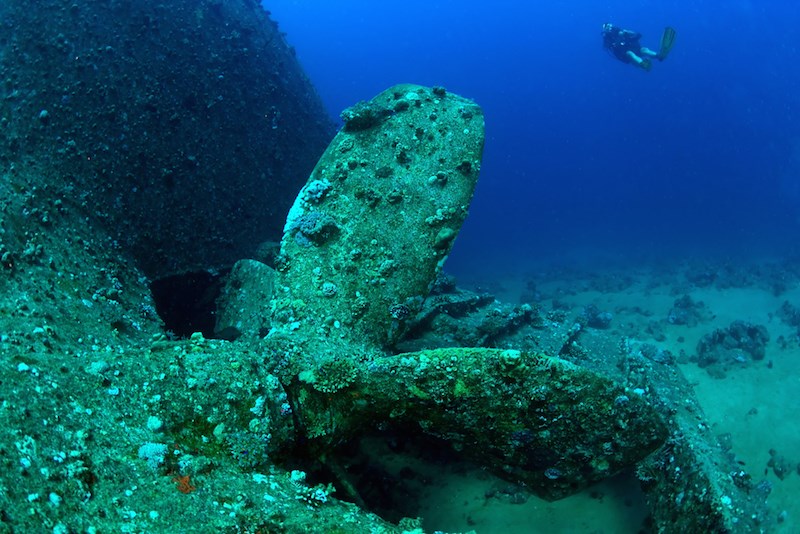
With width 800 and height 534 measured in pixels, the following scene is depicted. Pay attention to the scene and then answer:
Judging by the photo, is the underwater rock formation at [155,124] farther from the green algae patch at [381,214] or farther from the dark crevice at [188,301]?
the green algae patch at [381,214]

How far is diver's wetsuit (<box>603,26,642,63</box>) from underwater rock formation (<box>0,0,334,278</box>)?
64.9 feet

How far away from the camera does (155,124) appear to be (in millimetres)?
8250

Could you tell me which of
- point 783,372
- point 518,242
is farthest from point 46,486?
point 518,242

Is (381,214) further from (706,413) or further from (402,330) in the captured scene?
(706,413)

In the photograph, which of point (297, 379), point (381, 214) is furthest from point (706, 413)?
point (297, 379)

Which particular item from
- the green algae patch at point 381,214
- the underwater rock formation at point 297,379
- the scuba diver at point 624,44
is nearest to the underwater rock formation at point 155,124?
the underwater rock formation at point 297,379

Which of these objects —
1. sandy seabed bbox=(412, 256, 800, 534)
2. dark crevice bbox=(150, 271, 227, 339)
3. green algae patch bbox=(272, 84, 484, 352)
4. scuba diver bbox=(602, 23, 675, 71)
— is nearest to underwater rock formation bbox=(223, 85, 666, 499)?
green algae patch bbox=(272, 84, 484, 352)

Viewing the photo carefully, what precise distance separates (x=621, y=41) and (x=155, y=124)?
23.6m

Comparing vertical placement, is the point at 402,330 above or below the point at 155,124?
below

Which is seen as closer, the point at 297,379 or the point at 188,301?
the point at 297,379

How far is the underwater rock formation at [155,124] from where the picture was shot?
693 cm

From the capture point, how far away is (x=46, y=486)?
2.86 meters

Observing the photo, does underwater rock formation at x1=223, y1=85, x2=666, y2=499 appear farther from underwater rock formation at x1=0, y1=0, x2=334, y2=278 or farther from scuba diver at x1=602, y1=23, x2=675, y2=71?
Answer: scuba diver at x1=602, y1=23, x2=675, y2=71

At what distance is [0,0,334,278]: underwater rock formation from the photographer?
22.7 feet
